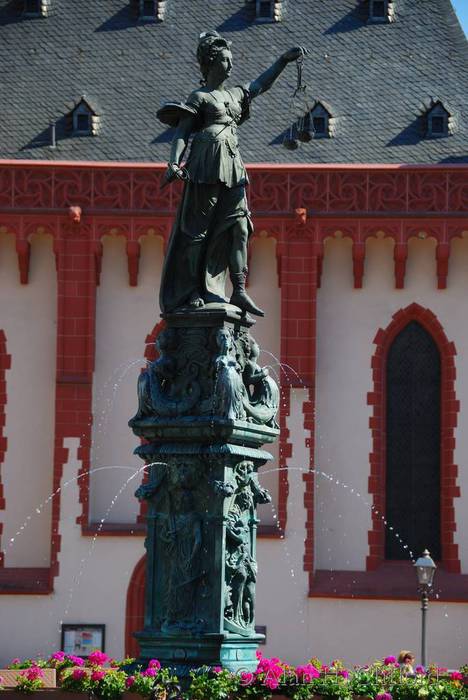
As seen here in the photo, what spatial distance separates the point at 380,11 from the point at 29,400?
11438mm

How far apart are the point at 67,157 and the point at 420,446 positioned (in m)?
9.01

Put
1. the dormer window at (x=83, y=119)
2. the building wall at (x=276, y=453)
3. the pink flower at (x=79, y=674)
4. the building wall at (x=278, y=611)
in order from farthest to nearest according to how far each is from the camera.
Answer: the dormer window at (x=83, y=119) < the building wall at (x=276, y=453) < the building wall at (x=278, y=611) < the pink flower at (x=79, y=674)

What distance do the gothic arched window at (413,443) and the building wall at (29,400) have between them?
21.6 feet

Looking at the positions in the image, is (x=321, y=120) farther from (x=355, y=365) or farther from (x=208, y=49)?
(x=208, y=49)

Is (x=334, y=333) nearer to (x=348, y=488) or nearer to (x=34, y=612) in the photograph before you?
(x=348, y=488)

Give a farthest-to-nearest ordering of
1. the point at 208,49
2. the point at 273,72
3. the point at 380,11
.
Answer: the point at 380,11 → the point at 273,72 → the point at 208,49

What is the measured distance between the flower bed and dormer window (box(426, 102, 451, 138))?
2432 centimetres

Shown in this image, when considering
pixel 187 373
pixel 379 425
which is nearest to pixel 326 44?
pixel 379 425

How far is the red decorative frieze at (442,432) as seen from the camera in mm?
34906

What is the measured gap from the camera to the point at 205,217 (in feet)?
46.3

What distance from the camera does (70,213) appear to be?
116ft

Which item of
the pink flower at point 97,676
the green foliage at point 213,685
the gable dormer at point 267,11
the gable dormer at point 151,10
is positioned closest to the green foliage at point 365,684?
the green foliage at point 213,685

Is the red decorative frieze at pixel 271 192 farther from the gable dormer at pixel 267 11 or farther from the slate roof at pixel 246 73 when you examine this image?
the gable dormer at pixel 267 11

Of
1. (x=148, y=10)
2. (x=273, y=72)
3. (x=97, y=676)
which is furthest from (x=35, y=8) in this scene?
(x=97, y=676)
